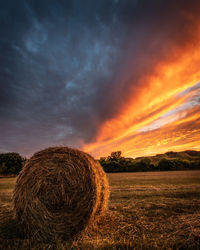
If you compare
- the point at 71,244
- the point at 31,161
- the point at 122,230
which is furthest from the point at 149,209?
the point at 31,161

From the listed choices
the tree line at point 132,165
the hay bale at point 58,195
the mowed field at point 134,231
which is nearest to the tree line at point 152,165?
the tree line at point 132,165

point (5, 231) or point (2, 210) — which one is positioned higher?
point (2, 210)

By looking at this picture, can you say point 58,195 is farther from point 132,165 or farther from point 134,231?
point 132,165

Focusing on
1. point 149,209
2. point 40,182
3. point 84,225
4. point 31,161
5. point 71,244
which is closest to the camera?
point 71,244

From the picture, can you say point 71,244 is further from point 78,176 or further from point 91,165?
point 91,165

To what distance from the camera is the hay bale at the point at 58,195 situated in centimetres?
437

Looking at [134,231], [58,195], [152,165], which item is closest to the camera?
[134,231]

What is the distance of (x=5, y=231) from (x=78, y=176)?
2.24 metres

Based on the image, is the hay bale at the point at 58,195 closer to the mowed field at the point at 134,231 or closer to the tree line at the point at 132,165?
the mowed field at the point at 134,231

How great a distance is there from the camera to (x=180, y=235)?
A: 13.4ft

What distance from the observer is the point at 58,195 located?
4.54 metres

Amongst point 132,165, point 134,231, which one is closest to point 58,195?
point 134,231

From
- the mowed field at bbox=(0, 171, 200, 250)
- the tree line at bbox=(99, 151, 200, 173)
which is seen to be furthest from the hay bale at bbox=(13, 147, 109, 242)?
the tree line at bbox=(99, 151, 200, 173)

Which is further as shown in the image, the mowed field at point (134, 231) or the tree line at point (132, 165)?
the tree line at point (132, 165)
